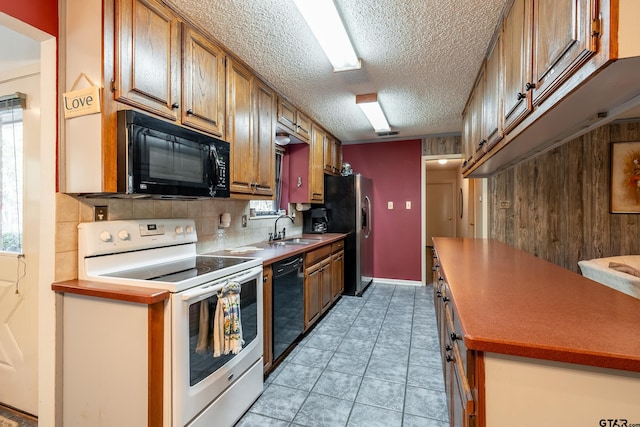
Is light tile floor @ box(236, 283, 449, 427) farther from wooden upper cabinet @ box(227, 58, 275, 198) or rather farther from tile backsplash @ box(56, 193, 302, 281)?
wooden upper cabinet @ box(227, 58, 275, 198)

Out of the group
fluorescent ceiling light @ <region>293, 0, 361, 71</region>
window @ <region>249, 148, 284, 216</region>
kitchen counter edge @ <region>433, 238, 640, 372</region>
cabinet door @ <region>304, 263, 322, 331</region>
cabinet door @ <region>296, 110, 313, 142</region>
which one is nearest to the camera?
kitchen counter edge @ <region>433, 238, 640, 372</region>

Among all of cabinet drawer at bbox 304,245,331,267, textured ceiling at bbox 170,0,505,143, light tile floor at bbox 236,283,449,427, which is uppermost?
textured ceiling at bbox 170,0,505,143

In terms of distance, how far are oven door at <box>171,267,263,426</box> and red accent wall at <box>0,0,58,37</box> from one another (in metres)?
1.41

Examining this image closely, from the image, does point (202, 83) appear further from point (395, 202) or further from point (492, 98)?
point (395, 202)

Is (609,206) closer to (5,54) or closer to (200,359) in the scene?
(200,359)

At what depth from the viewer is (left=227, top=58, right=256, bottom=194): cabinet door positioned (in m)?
2.23

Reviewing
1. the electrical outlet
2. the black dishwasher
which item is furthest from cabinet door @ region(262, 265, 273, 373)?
the electrical outlet

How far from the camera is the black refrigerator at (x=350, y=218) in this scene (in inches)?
166

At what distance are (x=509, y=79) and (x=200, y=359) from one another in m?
2.17

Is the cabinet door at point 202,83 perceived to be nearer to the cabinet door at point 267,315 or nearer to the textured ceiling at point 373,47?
the textured ceiling at point 373,47

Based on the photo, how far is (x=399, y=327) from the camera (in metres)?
3.12

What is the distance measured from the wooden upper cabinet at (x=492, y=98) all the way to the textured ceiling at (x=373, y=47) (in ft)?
0.42

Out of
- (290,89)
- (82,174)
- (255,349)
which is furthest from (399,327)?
(82,174)

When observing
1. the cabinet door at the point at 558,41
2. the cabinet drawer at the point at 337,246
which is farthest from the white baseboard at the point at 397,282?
the cabinet door at the point at 558,41
